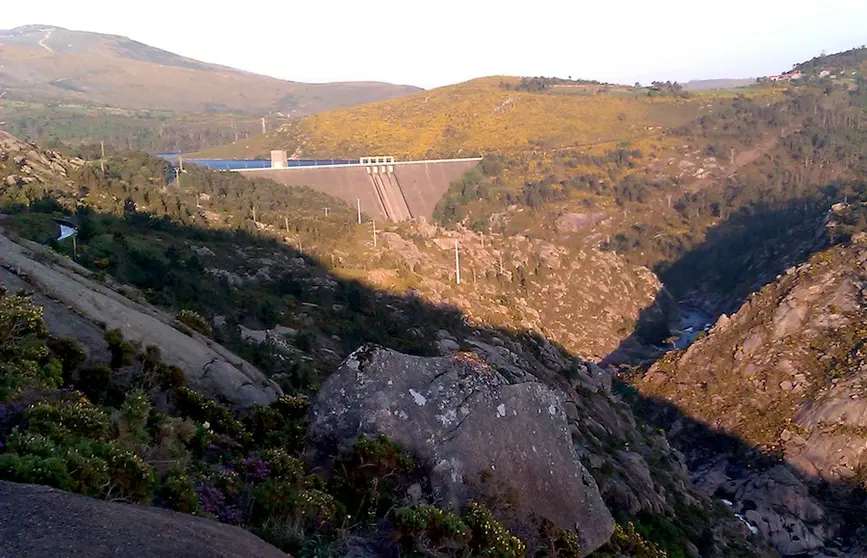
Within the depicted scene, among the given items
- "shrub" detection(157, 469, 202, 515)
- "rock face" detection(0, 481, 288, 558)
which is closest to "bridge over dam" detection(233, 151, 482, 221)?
"shrub" detection(157, 469, 202, 515)

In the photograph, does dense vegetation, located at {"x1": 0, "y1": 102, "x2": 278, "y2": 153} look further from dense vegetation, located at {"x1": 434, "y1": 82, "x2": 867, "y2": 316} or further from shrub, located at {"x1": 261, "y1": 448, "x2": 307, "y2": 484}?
shrub, located at {"x1": 261, "y1": 448, "x2": 307, "y2": 484}

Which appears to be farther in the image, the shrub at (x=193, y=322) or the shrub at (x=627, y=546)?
the shrub at (x=193, y=322)

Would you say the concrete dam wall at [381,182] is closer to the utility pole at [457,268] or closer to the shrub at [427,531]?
the utility pole at [457,268]

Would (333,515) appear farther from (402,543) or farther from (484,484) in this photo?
(484,484)

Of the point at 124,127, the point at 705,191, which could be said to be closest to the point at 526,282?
the point at 705,191

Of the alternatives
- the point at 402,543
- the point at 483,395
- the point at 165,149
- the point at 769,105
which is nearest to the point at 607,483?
the point at 483,395

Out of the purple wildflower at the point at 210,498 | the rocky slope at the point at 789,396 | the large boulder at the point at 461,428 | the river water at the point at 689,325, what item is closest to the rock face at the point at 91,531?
the purple wildflower at the point at 210,498

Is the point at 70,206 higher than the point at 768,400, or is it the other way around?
the point at 70,206
